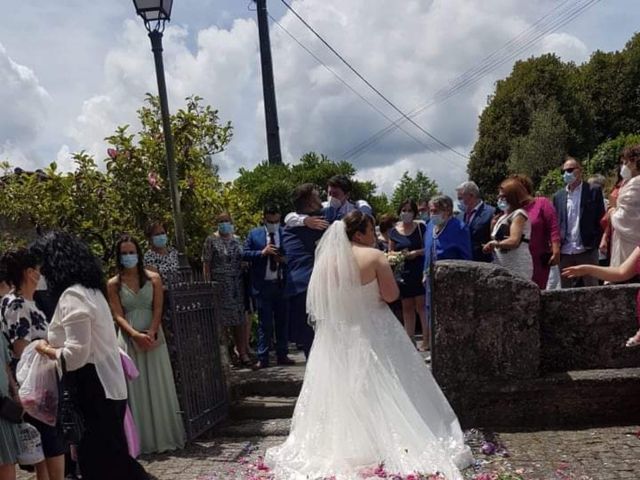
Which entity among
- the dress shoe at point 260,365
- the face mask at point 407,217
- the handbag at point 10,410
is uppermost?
the face mask at point 407,217

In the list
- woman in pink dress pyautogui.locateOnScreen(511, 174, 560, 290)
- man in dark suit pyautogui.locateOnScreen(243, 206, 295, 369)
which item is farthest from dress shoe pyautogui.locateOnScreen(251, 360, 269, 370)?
woman in pink dress pyautogui.locateOnScreen(511, 174, 560, 290)

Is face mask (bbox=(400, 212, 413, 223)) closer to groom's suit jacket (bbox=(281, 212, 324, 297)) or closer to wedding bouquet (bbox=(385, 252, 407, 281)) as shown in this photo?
wedding bouquet (bbox=(385, 252, 407, 281))

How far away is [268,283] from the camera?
7914 mm

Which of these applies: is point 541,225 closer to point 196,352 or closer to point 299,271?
point 299,271

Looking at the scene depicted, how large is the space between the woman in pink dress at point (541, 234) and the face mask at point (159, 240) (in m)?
3.76

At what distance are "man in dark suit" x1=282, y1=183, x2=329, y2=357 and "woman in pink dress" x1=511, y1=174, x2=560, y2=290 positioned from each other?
7.10 feet

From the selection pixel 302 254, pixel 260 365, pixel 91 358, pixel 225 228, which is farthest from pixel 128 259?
pixel 260 365

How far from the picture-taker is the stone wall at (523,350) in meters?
5.83

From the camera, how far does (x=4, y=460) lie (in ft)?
13.9

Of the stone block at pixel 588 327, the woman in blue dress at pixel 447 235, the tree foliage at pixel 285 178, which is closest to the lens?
the stone block at pixel 588 327

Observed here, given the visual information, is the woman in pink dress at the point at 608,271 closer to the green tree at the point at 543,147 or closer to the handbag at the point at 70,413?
the handbag at the point at 70,413

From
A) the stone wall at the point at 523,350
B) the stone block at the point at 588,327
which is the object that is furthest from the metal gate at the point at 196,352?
the stone block at the point at 588,327

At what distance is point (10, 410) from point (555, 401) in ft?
14.1

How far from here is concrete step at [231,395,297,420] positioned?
21.9ft
